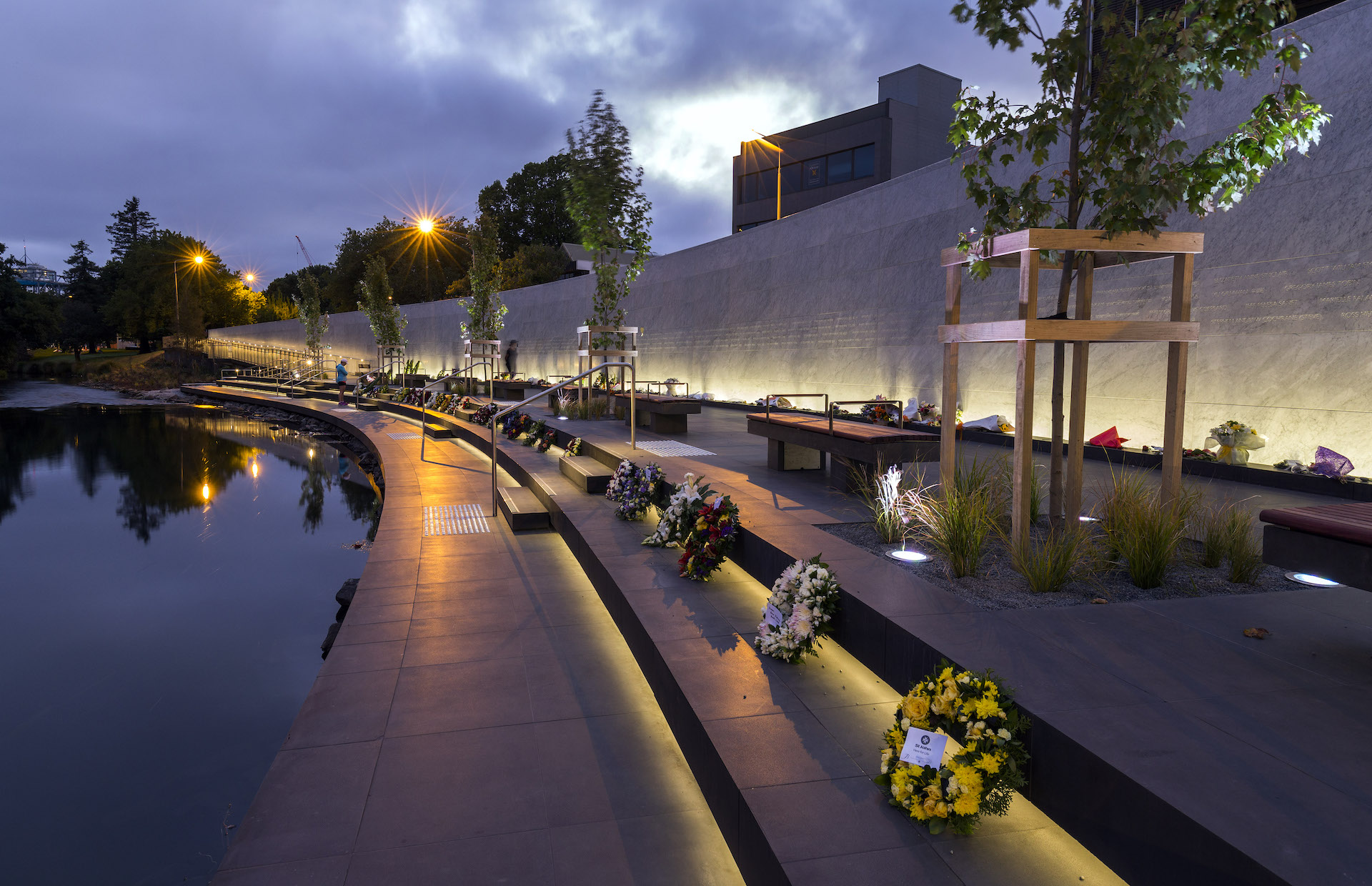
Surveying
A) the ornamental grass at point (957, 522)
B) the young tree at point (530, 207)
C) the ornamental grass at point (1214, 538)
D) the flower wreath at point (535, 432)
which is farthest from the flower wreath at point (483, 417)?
the young tree at point (530, 207)

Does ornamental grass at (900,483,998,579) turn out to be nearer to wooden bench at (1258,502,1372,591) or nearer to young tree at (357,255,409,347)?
wooden bench at (1258,502,1372,591)

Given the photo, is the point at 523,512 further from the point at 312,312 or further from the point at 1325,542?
the point at 312,312

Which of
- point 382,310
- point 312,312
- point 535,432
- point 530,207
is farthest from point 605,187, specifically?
point 530,207

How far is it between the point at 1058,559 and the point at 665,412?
7007 mm

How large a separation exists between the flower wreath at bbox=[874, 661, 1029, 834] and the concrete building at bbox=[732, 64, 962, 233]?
2742 centimetres

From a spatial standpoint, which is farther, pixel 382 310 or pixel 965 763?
pixel 382 310

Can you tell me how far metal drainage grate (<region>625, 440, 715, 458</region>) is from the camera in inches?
327

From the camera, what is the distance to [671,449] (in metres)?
8.75

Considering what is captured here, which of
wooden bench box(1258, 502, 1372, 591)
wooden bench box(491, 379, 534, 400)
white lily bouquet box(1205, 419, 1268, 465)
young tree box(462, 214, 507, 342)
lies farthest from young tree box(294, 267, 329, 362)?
wooden bench box(1258, 502, 1372, 591)

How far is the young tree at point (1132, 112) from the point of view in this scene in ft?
11.3

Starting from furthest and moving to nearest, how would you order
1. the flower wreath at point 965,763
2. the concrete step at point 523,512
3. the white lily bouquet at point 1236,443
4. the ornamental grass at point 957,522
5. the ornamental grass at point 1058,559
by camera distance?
the concrete step at point 523,512, the white lily bouquet at point 1236,443, the ornamental grass at point 957,522, the ornamental grass at point 1058,559, the flower wreath at point 965,763

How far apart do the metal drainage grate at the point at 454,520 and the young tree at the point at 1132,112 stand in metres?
5.15

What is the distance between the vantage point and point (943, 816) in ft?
6.95

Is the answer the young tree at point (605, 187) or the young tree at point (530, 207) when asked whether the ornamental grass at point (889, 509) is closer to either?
the young tree at point (605, 187)
